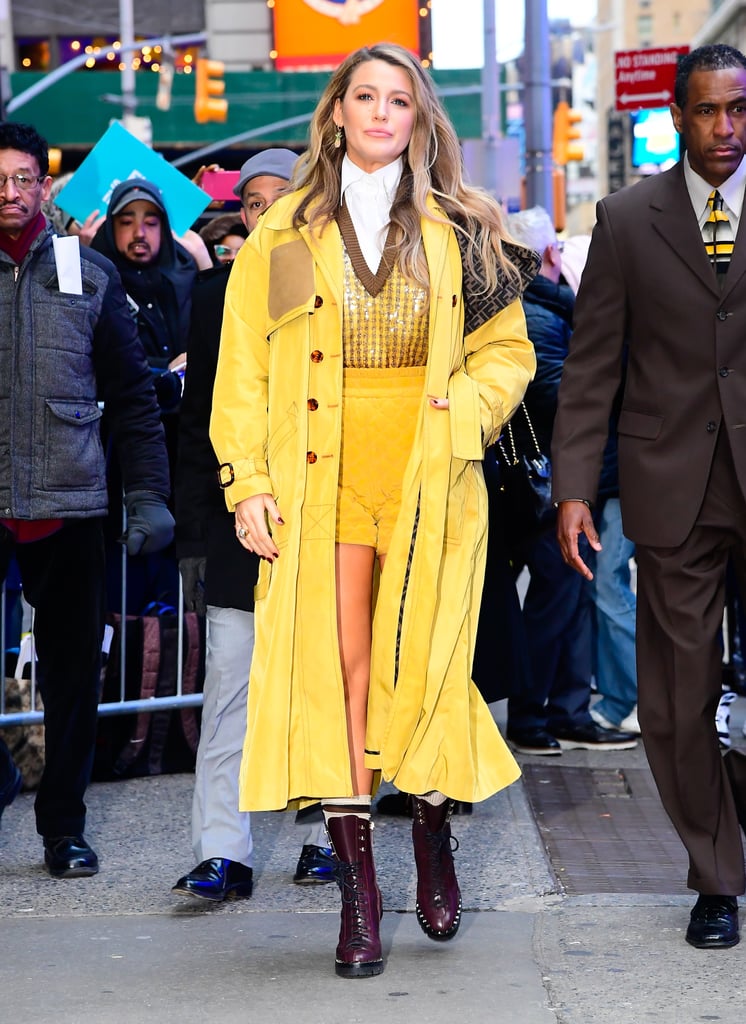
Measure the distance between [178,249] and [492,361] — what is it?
3.72 m

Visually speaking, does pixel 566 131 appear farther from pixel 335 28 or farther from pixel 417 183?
pixel 417 183

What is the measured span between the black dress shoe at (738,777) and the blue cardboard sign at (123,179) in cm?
426

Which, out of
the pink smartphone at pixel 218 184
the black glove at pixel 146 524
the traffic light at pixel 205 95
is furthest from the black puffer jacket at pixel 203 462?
the traffic light at pixel 205 95

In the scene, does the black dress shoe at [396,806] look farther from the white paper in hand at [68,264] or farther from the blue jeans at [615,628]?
the white paper in hand at [68,264]

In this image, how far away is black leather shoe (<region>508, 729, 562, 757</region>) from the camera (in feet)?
23.3

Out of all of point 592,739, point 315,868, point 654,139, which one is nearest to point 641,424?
point 315,868

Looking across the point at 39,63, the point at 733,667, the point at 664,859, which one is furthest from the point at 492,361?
the point at 39,63

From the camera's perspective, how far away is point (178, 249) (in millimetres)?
7793

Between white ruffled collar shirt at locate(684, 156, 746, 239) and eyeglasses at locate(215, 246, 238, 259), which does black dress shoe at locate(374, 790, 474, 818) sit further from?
eyeglasses at locate(215, 246, 238, 259)

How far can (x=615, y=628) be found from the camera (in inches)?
294

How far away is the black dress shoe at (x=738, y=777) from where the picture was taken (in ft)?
14.7

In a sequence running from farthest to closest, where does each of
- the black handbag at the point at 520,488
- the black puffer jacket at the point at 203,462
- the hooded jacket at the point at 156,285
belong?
the hooded jacket at the point at 156,285, the black handbag at the point at 520,488, the black puffer jacket at the point at 203,462

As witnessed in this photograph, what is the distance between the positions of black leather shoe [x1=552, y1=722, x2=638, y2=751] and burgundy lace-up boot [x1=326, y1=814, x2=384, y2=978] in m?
3.16

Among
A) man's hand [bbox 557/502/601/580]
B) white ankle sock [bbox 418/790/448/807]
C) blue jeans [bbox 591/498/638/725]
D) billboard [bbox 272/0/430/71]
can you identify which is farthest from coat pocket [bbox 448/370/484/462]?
billboard [bbox 272/0/430/71]
